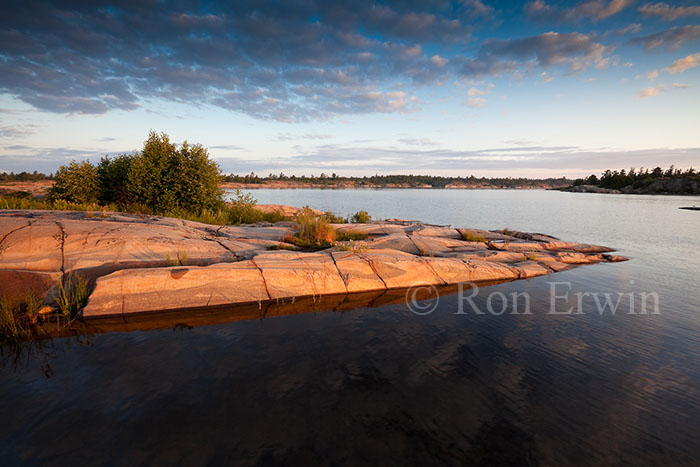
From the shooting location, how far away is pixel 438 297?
10.6 m

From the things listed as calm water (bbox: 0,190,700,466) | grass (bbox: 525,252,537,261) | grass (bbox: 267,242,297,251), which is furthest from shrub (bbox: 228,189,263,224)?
grass (bbox: 525,252,537,261)

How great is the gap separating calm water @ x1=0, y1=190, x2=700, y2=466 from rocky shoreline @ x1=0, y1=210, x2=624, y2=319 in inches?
50.8

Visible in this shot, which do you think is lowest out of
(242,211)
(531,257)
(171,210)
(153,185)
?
(531,257)

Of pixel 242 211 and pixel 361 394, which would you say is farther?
pixel 242 211

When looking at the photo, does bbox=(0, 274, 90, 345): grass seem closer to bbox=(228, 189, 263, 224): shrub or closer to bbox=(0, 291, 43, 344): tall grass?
bbox=(0, 291, 43, 344): tall grass

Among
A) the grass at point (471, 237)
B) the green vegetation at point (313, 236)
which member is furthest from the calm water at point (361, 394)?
the grass at point (471, 237)

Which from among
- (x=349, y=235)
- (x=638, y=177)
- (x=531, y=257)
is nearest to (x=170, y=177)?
(x=349, y=235)

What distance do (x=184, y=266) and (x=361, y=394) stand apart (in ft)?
22.4

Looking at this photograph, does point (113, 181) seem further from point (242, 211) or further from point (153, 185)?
point (242, 211)

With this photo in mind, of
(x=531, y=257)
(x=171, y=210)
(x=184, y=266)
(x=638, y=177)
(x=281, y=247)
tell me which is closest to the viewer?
(x=184, y=266)

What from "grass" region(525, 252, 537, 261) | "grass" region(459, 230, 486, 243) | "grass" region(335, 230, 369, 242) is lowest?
"grass" region(525, 252, 537, 261)

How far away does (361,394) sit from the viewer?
5.32 meters

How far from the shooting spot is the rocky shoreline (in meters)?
8.08

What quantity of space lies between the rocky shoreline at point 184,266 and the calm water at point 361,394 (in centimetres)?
129
